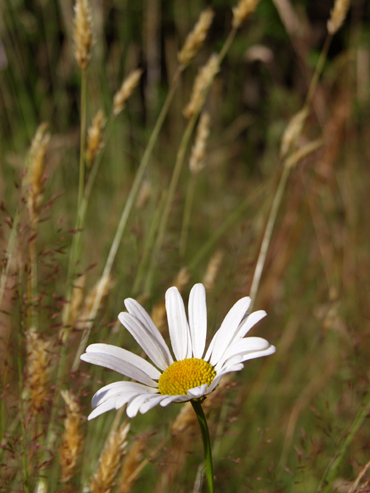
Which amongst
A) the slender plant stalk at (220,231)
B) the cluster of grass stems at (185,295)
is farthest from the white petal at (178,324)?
the slender plant stalk at (220,231)

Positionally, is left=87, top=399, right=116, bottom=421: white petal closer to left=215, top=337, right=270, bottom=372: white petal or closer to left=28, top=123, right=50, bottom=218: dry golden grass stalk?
left=215, top=337, right=270, bottom=372: white petal

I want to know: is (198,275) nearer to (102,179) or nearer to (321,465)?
(102,179)

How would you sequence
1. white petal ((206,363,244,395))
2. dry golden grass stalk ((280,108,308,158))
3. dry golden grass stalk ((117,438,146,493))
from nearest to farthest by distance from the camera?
white petal ((206,363,244,395)) < dry golden grass stalk ((117,438,146,493)) < dry golden grass stalk ((280,108,308,158))

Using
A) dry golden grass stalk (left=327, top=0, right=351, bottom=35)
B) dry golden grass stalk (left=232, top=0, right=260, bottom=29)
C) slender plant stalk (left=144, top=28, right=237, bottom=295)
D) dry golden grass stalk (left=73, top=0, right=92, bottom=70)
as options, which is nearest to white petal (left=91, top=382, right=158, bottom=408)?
slender plant stalk (left=144, top=28, right=237, bottom=295)

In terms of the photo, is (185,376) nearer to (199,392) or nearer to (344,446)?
(199,392)

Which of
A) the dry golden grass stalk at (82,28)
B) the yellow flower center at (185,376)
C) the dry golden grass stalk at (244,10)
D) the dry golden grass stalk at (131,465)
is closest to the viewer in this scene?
the yellow flower center at (185,376)

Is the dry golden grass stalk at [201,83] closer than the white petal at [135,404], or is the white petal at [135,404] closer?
the white petal at [135,404]

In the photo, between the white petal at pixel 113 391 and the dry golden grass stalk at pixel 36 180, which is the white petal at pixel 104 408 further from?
the dry golden grass stalk at pixel 36 180

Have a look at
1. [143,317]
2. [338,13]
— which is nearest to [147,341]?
[143,317]
